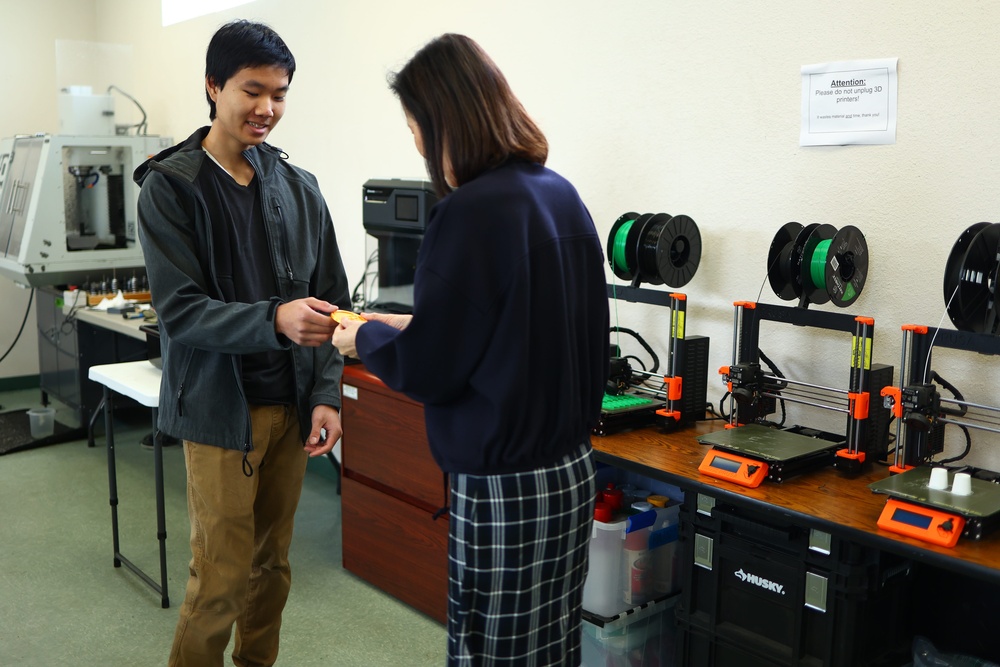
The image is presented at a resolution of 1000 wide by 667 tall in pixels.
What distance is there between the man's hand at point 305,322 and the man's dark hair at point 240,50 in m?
0.53

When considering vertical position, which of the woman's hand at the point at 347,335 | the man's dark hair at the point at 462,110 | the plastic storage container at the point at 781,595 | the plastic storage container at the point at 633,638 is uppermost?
the man's dark hair at the point at 462,110

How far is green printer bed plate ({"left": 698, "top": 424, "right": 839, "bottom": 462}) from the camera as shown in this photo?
6.51 feet

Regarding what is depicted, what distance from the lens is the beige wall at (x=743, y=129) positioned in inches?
83.8

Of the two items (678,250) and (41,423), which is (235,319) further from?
(41,423)

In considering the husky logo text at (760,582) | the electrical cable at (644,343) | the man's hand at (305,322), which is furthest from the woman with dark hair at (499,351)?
the electrical cable at (644,343)

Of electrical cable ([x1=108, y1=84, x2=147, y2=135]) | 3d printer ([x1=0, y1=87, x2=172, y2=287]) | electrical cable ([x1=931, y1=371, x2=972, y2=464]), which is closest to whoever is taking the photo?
electrical cable ([x1=931, y1=371, x2=972, y2=464])

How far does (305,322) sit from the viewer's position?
181 cm

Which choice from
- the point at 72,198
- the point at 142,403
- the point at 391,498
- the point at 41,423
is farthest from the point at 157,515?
the point at 72,198

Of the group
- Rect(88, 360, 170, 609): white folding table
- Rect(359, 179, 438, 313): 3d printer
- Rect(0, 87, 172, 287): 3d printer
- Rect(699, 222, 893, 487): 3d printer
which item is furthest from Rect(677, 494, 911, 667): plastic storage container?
Rect(0, 87, 172, 287): 3d printer

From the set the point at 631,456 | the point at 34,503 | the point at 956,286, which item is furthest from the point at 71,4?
the point at 956,286

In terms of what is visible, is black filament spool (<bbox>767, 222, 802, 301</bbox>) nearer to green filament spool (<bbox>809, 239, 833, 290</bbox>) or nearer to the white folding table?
green filament spool (<bbox>809, 239, 833, 290</bbox>)

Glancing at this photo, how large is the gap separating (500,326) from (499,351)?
0.13ft

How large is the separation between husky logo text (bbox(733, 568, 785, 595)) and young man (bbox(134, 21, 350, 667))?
970 millimetres

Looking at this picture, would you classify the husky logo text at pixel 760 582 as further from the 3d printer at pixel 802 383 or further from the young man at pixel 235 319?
the young man at pixel 235 319
